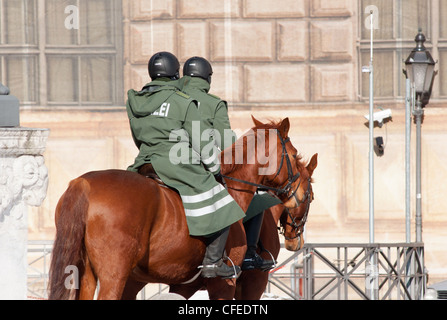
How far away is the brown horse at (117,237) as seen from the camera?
22.9ft

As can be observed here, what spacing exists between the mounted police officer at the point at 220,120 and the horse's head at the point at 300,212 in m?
0.26

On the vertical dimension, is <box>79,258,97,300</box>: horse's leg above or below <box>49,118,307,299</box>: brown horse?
below

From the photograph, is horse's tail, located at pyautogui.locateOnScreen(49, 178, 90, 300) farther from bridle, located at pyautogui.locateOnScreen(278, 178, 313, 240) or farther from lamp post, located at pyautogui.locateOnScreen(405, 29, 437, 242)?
lamp post, located at pyautogui.locateOnScreen(405, 29, 437, 242)

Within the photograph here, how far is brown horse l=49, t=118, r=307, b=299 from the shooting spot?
6.97 m

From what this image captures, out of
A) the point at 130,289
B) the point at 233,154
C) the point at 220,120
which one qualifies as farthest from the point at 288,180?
the point at 130,289

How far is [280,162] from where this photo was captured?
334 inches

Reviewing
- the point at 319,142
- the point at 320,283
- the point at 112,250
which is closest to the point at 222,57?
the point at 319,142

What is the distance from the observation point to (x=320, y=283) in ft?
48.8

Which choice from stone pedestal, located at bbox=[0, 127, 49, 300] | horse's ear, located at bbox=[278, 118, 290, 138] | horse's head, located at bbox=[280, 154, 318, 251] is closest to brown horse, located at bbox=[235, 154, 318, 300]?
horse's head, located at bbox=[280, 154, 318, 251]

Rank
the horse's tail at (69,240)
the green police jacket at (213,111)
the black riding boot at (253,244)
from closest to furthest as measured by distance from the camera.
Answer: the horse's tail at (69,240) < the green police jacket at (213,111) < the black riding boot at (253,244)

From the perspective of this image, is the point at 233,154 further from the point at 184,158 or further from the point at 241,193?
the point at 184,158

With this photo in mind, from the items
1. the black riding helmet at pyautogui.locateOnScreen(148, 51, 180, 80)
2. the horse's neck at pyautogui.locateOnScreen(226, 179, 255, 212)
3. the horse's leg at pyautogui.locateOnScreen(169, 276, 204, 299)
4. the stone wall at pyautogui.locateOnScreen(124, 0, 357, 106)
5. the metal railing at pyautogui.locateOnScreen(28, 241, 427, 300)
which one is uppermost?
the stone wall at pyautogui.locateOnScreen(124, 0, 357, 106)

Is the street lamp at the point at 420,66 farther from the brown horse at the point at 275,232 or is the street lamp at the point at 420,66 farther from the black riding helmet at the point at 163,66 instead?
the black riding helmet at the point at 163,66

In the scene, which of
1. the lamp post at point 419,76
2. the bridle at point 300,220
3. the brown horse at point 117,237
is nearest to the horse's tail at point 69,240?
the brown horse at point 117,237
